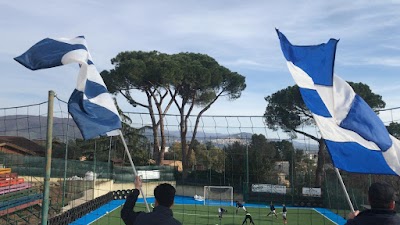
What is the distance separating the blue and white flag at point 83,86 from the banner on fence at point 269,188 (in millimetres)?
22815

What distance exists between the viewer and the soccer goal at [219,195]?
26.1 meters

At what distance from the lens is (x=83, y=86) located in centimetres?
485

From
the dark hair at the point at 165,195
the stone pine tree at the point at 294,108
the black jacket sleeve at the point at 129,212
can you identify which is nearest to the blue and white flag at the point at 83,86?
the black jacket sleeve at the point at 129,212

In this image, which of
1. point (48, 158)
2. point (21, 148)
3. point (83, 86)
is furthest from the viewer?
point (21, 148)

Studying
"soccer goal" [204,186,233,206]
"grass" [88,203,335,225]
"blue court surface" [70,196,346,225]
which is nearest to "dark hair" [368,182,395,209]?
"blue court surface" [70,196,346,225]

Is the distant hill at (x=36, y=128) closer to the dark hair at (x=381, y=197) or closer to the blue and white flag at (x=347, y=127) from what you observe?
the blue and white flag at (x=347, y=127)

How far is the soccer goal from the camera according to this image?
85.7 ft

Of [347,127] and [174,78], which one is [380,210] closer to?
[347,127]

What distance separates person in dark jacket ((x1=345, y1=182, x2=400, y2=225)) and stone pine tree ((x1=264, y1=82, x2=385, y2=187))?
21.8 metres

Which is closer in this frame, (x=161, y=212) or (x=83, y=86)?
(x=161, y=212)

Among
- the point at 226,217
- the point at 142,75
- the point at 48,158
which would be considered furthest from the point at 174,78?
the point at 48,158

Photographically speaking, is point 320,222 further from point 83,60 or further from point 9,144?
point 9,144

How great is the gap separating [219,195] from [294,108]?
8283mm

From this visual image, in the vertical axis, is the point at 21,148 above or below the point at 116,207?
above
